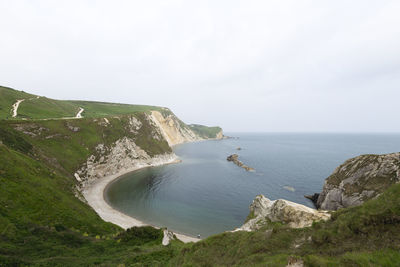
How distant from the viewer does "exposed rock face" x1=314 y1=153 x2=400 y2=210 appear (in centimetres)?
3288

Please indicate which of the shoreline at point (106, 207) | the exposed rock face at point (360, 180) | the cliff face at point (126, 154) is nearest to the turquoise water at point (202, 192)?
the shoreline at point (106, 207)

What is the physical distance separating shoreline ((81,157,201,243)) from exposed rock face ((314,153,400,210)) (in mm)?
35925

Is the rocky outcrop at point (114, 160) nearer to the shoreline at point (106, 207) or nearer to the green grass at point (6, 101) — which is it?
the shoreline at point (106, 207)

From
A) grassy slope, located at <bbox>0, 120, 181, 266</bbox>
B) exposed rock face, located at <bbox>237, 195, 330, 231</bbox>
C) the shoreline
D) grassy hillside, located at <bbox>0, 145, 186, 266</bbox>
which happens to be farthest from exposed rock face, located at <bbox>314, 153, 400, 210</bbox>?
grassy slope, located at <bbox>0, 120, 181, 266</bbox>

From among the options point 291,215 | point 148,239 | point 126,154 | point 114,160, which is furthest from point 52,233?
point 126,154

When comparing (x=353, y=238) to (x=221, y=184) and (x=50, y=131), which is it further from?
(x=50, y=131)

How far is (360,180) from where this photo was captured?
3666 centimetres

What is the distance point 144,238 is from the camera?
23078 millimetres

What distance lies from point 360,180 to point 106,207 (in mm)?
63588

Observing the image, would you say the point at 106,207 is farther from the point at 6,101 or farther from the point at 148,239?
the point at 6,101

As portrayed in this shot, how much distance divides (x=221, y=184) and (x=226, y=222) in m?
25.1

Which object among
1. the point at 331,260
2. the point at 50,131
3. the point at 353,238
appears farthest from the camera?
the point at 50,131

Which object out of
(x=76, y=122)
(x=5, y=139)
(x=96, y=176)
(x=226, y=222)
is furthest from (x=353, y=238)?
(x=76, y=122)

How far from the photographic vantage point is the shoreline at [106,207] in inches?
1400
